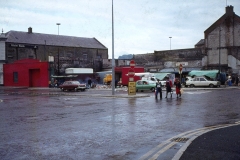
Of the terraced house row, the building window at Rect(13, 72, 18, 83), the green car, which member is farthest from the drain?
the building window at Rect(13, 72, 18, 83)

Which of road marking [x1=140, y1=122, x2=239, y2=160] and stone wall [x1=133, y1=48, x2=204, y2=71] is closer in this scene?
road marking [x1=140, y1=122, x2=239, y2=160]

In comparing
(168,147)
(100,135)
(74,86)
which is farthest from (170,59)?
(168,147)

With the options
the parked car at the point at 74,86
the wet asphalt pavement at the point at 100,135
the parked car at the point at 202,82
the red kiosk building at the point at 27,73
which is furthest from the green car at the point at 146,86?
the red kiosk building at the point at 27,73

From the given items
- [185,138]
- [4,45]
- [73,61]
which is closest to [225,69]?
[73,61]

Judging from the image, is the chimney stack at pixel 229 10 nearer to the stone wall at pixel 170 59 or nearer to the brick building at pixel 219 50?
the brick building at pixel 219 50

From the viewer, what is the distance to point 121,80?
160ft

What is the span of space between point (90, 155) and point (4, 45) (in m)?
56.0

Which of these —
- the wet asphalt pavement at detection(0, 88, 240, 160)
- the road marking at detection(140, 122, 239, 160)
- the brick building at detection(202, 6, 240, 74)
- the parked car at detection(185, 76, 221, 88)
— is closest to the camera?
the road marking at detection(140, 122, 239, 160)

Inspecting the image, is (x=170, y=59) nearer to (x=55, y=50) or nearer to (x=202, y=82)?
(x=202, y=82)

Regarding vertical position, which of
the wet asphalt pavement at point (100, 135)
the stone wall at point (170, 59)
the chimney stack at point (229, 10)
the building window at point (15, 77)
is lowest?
the wet asphalt pavement at point (100, 135)

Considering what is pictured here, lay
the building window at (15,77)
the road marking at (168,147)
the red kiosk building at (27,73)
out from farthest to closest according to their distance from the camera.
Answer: the building window at (15,77) → the red kiosk building at (27,73) → the road marking at (168,147)

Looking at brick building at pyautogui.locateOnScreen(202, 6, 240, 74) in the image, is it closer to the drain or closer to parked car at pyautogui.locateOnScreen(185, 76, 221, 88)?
parked car at pyautogui.locateOnScreen(185, 76, 221, 88)

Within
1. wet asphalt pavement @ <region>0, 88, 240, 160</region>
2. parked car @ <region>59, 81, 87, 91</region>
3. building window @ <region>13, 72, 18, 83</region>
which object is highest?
building window @ <region>13, 72, 18, 83</region>

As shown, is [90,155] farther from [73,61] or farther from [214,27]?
[73,61]
